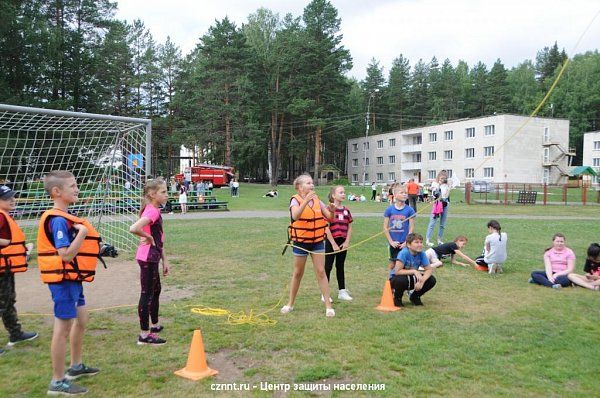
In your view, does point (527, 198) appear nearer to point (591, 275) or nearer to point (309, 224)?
point (591, 275)

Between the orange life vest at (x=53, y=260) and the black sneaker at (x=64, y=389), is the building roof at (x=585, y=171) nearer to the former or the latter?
the orange life vest at (x=53, y=260)

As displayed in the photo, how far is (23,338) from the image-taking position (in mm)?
5418

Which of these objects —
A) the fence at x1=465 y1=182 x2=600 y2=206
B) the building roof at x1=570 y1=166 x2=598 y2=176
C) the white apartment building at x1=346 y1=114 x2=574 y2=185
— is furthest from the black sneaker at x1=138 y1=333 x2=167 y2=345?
the building roof at x1=570 y1=166 x2=598 y2=176

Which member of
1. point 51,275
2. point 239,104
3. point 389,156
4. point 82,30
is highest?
point 82,30

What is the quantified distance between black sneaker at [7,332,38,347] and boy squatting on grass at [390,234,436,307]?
4805mm

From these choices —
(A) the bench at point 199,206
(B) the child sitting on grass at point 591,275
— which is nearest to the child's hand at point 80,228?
(B) the child sitting on grass at point 591,275

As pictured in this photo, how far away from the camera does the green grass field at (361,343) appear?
427 centimetres

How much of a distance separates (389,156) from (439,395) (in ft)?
239

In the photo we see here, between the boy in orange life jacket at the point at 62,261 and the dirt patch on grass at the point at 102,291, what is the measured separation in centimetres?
306

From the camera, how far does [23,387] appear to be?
4.16 metres

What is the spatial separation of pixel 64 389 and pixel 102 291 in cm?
422

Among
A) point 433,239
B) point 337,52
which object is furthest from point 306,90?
point 433,239

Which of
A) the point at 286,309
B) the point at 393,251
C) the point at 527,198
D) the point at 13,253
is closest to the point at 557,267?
the point at 393,251

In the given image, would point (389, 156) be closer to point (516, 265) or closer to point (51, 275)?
point (516, 265)
